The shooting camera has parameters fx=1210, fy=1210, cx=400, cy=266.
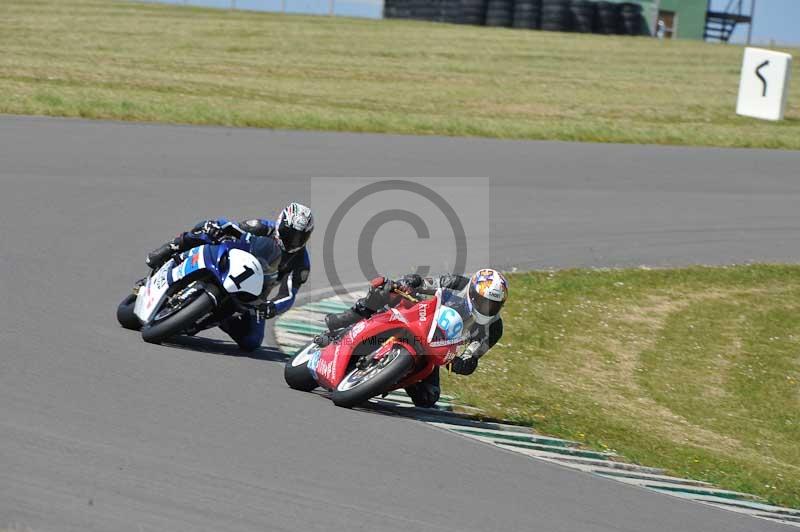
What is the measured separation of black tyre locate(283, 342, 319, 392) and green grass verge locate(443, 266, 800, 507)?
164 centimetres

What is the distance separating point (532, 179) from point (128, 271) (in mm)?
9266

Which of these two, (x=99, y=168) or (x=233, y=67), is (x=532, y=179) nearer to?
(x=99, y=168)

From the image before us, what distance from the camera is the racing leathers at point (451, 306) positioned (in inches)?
331

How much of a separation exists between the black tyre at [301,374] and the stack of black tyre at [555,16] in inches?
1658

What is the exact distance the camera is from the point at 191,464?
633cm

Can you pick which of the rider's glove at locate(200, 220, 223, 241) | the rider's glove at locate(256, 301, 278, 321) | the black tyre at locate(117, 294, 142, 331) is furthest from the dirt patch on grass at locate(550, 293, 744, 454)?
the black tyre at locate(117, 294, 142, 331)

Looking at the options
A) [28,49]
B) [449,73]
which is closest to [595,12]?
[449,73]

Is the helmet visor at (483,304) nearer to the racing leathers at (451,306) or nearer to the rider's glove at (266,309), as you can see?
the racing leathers at (451,306)

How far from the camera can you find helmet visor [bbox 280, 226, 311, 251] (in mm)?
9719

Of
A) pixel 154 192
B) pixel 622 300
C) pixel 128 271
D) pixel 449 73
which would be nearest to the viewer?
pixel 128 271

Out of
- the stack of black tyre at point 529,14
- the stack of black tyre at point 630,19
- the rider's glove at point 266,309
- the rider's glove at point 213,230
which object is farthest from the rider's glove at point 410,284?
the stack of black tyre at point 630,19

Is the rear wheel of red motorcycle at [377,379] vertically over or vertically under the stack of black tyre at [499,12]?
under

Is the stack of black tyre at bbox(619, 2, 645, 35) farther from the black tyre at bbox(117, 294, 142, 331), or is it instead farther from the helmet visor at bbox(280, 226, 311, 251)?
the black tyre at bbox(117, 294, 142, 331)

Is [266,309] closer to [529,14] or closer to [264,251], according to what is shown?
[264,251]
